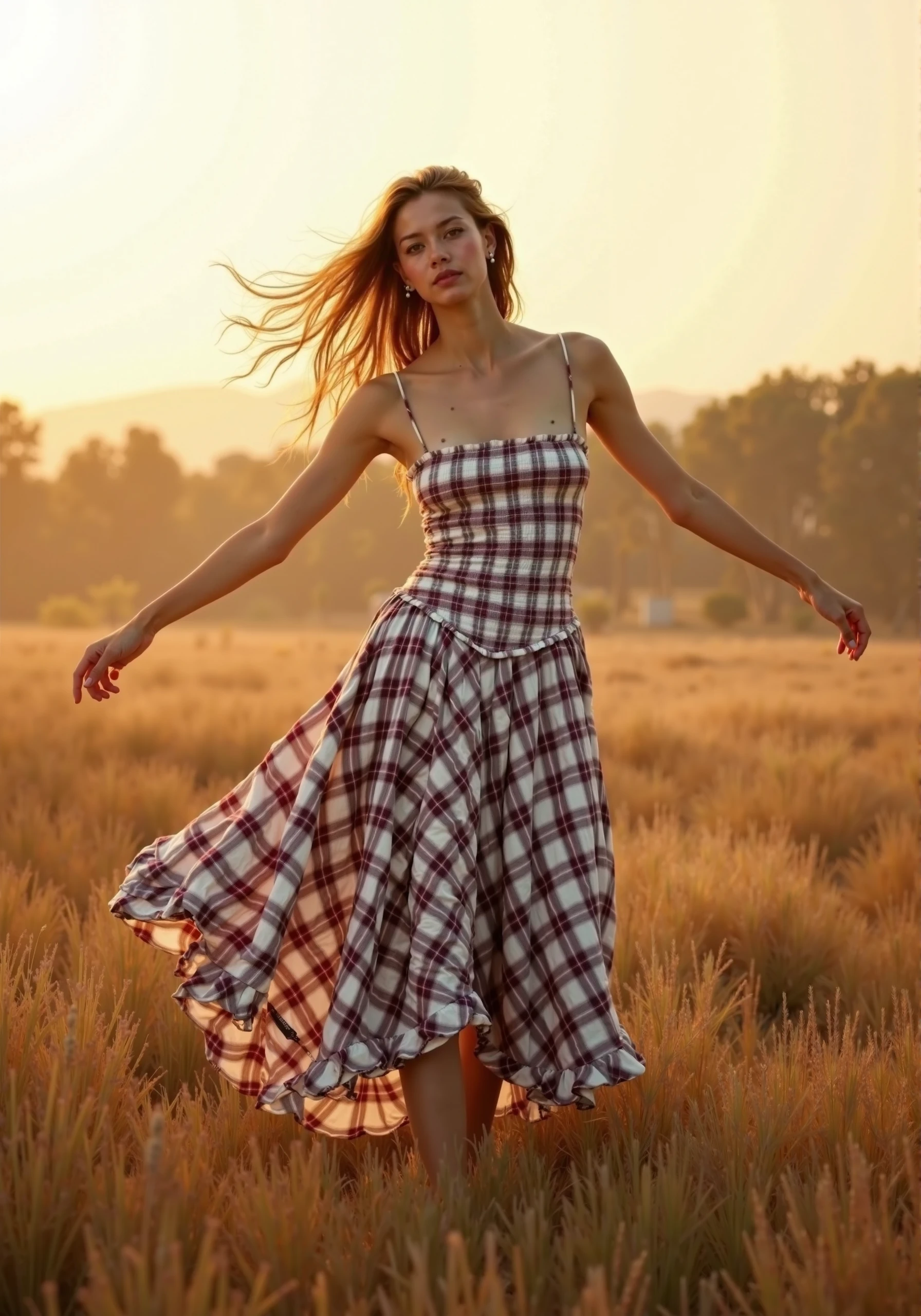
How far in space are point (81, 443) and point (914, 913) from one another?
6799 centimetres

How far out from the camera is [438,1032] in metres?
2.76

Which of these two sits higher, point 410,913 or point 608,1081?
point 410,913

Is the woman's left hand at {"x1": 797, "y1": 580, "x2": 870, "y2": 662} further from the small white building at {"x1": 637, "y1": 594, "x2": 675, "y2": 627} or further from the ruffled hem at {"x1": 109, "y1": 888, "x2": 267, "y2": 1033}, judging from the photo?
the small white building at {"x1": 637, "y1": 594, "x2": 675, "y2": 627}

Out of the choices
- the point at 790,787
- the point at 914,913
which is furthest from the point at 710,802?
the point at 914,913

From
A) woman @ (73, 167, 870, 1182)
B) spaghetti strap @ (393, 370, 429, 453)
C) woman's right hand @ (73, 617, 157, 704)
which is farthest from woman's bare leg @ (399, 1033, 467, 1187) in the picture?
spaghetti strap @ (393, 370, 429, 453)

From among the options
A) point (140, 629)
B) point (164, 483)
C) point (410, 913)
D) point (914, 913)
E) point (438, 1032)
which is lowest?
point (914, 913)

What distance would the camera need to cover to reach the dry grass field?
209 centimetres

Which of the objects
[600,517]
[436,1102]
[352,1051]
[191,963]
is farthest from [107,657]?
[600,517]

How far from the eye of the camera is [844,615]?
3.36 m

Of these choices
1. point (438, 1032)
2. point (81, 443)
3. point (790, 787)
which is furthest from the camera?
point (81, 443)

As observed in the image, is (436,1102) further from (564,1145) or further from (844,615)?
(844,615)

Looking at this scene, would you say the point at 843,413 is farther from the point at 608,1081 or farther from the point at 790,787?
the point at 608,1081

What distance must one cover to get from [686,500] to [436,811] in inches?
40.8

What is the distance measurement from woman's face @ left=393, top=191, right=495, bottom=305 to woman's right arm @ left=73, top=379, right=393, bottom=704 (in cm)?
26
